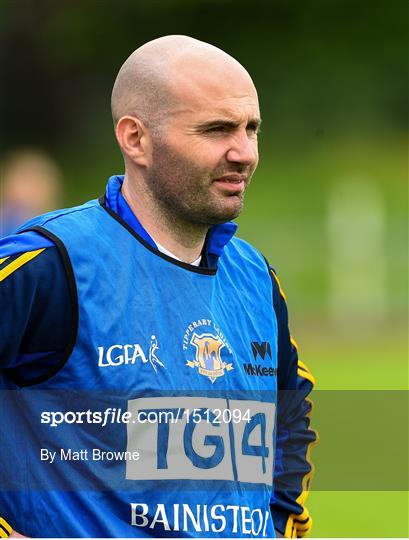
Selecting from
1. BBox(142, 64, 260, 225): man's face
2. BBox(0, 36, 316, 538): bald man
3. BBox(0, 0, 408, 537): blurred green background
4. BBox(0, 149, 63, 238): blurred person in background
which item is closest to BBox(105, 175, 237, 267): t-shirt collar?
BBox(0, 36, 316, 538): bald man

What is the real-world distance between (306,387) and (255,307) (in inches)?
21.7

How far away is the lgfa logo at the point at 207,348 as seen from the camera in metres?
3.69

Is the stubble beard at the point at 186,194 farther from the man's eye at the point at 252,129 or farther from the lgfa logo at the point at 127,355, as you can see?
the lgfa logo at the point at 127,355

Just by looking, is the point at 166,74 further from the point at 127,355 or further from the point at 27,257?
the point at 127,355

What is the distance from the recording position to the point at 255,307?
398 centimetres

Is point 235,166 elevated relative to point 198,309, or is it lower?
elevated

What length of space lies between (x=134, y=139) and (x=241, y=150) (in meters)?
0.34

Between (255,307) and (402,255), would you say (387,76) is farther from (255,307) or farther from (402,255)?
(255,307)

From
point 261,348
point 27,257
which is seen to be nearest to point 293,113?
point 261,348

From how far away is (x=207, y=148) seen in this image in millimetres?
3670

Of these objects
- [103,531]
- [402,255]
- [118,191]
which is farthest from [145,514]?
[402,255]

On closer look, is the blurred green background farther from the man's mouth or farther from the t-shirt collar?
the man's mouth

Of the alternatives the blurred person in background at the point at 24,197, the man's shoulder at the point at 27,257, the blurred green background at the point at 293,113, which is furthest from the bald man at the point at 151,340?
the blurred green background at the point at 293,113

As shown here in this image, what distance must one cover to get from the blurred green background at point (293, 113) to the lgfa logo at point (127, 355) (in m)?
14.1
